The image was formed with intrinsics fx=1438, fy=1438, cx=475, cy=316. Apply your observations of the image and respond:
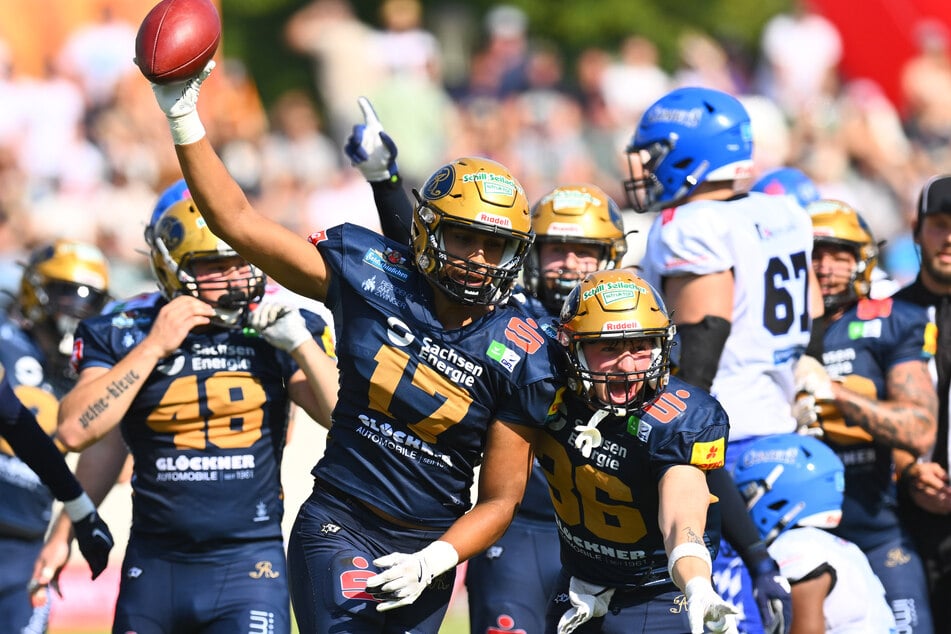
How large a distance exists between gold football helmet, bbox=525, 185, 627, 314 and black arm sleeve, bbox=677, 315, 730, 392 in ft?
2.25

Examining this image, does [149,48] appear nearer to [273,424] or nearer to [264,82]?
[273,424]

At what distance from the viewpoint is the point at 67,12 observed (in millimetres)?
12516

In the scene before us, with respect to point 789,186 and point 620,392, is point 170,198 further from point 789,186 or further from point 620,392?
point 789,186

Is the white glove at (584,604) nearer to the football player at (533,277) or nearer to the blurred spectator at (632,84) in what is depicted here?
the football player at (533,277)

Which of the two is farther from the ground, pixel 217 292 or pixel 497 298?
pixel 497 298

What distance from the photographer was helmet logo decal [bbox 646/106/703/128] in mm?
6070

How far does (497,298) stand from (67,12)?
29.2 feet

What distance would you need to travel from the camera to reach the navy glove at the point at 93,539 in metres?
5.59

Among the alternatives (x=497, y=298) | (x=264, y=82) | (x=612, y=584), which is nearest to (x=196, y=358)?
(x=497, y=298)

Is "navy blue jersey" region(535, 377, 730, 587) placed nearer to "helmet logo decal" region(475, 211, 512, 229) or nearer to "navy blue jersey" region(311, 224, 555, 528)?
"navy blue jersey" region(311, 224, 555, 528)

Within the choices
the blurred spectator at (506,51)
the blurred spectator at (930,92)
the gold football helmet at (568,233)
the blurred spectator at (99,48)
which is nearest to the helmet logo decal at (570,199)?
the gold football helmet at (568,233)

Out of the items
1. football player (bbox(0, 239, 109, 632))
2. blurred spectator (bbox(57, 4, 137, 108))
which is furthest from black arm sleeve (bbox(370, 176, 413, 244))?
blurred spectator (bbox(57, 4, 137, 108))

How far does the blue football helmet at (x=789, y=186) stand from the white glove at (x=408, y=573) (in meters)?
3.53

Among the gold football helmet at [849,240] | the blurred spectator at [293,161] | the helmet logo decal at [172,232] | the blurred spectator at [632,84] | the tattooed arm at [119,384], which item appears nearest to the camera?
the tattooed arm at [119,384]
